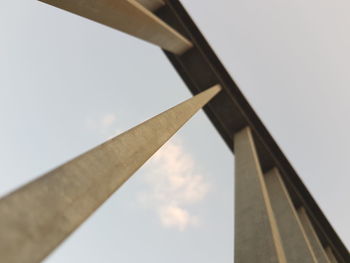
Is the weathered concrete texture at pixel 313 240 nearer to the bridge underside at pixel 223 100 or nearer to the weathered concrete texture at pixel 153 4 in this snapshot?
the bridge underside at pixel 223 100

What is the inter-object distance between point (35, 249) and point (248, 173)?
8198mm

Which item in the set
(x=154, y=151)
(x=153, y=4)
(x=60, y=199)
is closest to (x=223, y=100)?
(x=153, y=4)

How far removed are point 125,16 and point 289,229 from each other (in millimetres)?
7335

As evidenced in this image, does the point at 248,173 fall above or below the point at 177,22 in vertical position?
below

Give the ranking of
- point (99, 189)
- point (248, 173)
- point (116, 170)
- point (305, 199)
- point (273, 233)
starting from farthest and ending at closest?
point (305, 199) < point (248, 173) < point (273, 233) < point (116, 170) < point (99, 189)

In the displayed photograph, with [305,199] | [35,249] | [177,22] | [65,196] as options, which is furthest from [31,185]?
[305,199]

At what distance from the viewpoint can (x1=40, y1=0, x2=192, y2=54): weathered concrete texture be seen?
7066 millimetres

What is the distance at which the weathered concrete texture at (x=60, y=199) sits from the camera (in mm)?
2299

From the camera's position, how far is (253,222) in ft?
23.0

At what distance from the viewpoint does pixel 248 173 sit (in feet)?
32.8

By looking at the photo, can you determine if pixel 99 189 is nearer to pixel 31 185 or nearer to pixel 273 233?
pixel 31 185

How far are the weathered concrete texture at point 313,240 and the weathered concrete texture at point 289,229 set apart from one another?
1.60 m

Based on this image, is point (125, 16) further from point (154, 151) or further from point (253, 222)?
point (253, 222)

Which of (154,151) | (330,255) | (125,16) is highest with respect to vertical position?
(125,16)
